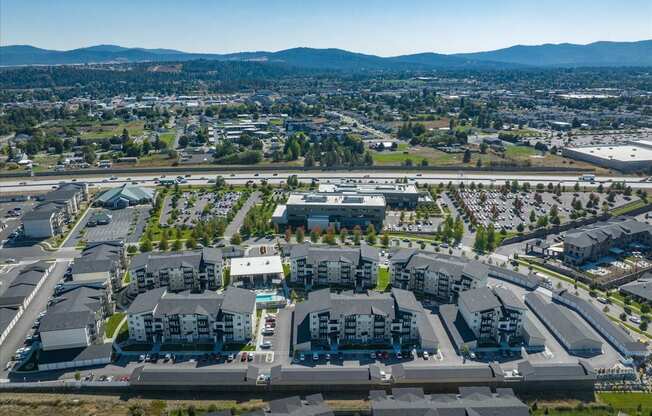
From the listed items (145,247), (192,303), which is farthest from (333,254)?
(145,247)

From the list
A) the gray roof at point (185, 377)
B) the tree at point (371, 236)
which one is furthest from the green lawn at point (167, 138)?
the gray roof at point (185, 377)

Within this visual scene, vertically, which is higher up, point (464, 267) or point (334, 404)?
point (464, 267)

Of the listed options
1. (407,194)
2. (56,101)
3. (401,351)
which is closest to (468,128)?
(407,194)

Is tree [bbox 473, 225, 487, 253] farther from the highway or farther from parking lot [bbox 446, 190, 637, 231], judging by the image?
the highway

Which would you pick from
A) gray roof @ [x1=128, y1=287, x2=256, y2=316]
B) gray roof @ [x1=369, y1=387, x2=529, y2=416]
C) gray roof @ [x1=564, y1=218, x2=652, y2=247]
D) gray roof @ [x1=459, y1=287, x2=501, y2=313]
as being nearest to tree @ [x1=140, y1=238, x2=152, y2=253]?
gray roof @ [x1=128, y1=287, x2=256, y2=316]

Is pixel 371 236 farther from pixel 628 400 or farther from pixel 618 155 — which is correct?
pixel 618 155

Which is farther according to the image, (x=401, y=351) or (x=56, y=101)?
(x=56, y=101)

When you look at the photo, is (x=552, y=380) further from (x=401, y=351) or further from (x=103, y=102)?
(x=103, y=102)
